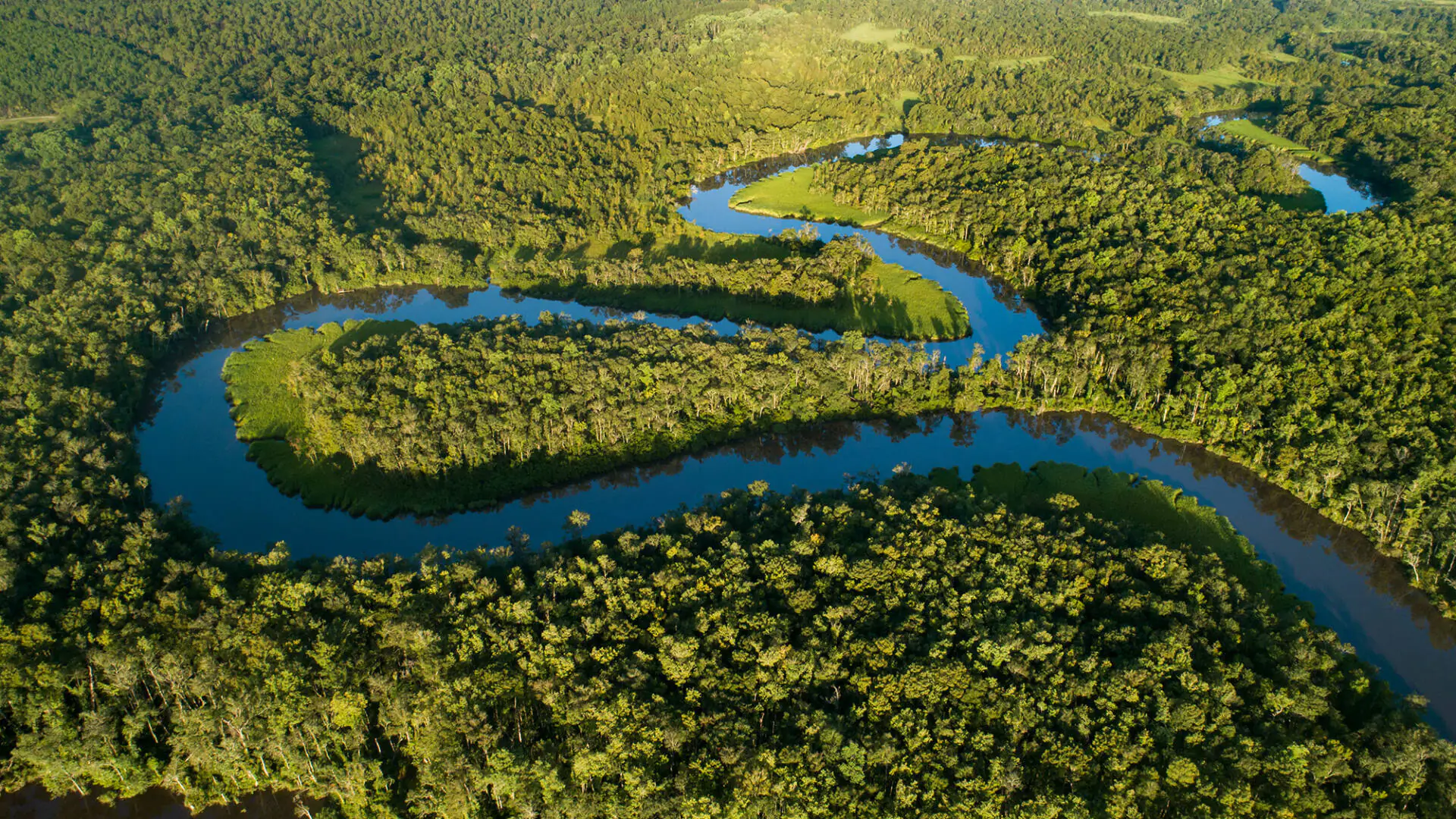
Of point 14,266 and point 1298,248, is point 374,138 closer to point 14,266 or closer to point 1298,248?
point 14,266

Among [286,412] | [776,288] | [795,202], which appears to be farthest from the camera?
[795,202]

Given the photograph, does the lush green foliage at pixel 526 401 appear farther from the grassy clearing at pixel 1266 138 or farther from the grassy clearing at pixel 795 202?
the grassy clearing at pixel 1266 138

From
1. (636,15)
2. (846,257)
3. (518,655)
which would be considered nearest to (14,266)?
(518,655)

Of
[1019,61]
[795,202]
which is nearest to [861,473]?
[795,202]

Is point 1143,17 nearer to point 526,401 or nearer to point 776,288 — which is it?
point 776,288

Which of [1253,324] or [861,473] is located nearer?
[861,473]

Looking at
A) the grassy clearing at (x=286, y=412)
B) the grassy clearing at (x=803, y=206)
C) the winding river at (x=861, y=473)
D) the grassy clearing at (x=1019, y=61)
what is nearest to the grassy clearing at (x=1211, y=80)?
the grassy clearing at (x=1019, y=61)
